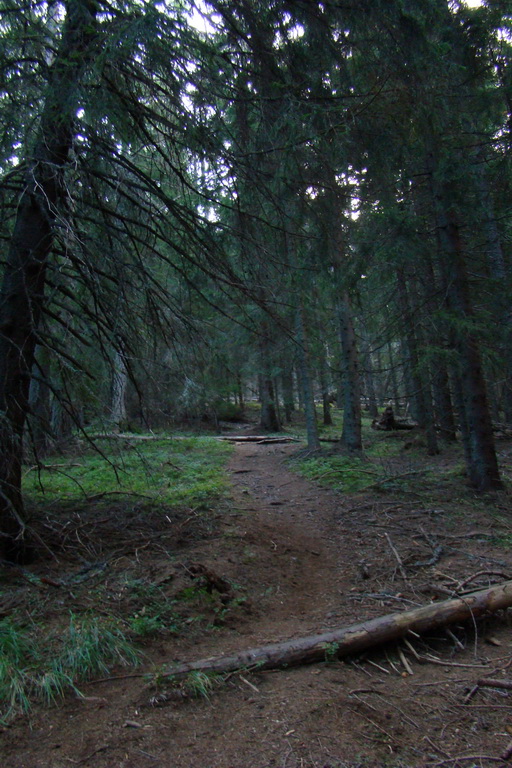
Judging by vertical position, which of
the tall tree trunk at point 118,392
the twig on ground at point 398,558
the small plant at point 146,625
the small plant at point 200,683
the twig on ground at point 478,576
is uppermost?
the tall tree trunk at point 118,392

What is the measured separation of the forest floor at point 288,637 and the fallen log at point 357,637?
87 millimetres

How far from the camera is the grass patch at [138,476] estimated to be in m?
6.13

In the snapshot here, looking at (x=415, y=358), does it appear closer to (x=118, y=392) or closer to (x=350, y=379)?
(x=350, y=379)

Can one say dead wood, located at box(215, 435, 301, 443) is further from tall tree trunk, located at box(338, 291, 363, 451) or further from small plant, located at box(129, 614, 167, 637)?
small plant, located at box(129, 614, 167, 637)

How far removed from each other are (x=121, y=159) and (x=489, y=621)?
18.2 ft

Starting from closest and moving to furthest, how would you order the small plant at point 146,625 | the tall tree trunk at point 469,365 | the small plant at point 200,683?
the small plant at point 200,683
the small plant at point 146,625
the tall tree trunk at point 469,365

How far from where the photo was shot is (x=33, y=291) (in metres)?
4.55

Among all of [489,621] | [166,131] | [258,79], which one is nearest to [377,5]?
[258,79]

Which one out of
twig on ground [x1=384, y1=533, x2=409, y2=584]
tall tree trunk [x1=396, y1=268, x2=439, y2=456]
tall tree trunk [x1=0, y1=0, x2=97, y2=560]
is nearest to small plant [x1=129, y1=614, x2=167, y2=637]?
tall tree trunk [x1=0, y1=0, x2=97, y2=560]

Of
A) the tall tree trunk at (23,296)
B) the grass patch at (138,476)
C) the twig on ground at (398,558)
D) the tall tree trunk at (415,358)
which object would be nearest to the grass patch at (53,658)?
the tall tree trunk at (23,296)

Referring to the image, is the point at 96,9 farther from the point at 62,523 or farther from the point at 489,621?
the point at 489,621

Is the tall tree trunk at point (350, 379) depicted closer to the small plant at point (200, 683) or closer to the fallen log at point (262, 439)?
the fallen log at point (262, 439)

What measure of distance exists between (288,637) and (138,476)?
6695mm

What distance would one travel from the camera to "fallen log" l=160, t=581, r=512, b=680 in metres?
3.21
